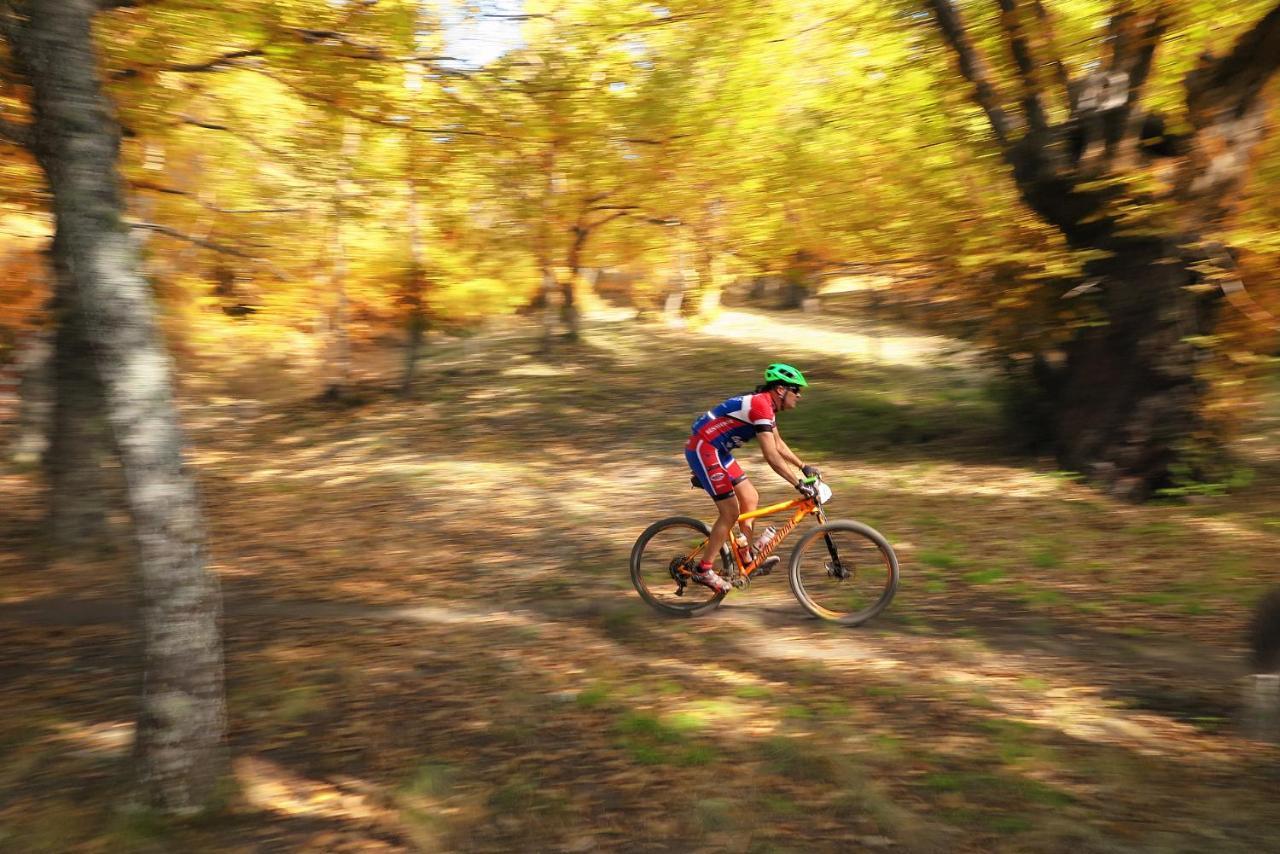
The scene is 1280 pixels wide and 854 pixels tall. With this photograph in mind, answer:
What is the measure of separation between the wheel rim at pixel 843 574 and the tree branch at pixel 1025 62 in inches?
272

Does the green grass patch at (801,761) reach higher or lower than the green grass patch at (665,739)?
higher

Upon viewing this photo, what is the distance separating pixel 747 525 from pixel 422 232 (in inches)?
566

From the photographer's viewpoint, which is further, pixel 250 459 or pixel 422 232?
pixel 422 232

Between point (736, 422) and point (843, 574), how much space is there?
146cm

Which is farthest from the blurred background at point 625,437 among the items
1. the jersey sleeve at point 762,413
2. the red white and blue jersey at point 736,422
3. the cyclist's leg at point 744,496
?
the jersey sleeve at point 762,413

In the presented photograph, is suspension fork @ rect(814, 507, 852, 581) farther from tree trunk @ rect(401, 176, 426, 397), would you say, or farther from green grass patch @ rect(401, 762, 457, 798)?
tree trunk @ rect(401, 176, 426, 397)

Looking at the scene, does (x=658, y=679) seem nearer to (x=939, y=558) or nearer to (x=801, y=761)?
(x=801, y=761)

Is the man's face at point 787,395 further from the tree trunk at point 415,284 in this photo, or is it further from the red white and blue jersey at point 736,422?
the tree trunk at point 415,284

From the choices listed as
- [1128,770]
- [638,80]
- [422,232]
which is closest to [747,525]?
[1128,770]

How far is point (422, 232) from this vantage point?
2030 centimetres

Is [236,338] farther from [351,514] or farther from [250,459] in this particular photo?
[351,514]

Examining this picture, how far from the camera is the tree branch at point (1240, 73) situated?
10.4 meters

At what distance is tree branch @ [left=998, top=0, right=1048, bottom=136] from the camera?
11.5 m

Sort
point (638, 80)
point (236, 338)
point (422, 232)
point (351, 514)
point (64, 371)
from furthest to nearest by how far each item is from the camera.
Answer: point (236, 338) < point (422, 232) < point (638, 80) < point (351, 514) < point (64, 371)
